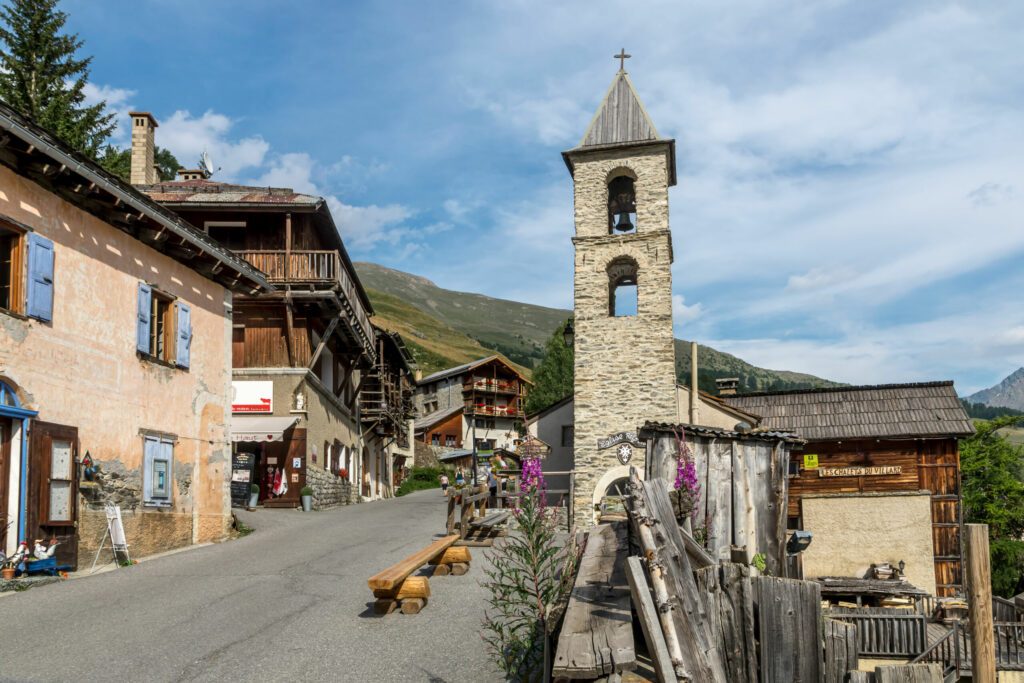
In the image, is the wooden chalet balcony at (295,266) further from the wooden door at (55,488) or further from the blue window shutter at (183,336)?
the wooden door at (55,488)

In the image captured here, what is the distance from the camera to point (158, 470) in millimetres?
14906

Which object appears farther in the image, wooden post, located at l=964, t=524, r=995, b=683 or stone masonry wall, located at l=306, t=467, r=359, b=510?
stone masonry wall, located at l=306, t=467, r=359, b=510

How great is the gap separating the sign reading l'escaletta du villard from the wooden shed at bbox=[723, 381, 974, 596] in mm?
4453

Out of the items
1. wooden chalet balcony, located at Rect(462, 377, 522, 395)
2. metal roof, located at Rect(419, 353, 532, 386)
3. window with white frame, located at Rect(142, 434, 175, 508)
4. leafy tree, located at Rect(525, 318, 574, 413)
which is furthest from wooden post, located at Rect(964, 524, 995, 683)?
wooden chalet balcony, located at Rect(462, 377, 522, 395)

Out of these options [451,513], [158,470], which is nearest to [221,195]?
[158,470]

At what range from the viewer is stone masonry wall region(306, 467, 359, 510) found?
25016mm

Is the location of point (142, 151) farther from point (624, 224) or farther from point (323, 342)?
point (624, 224)

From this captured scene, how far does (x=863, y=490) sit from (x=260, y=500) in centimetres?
1668

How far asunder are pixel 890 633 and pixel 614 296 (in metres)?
15.3

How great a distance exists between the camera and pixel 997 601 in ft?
54.9

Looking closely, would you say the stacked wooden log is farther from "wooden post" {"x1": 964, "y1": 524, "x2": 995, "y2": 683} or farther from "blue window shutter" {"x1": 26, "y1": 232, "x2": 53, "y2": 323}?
"wooden post" {"x1": 964, "y1": 524, "x2": 995, "y2": 683}

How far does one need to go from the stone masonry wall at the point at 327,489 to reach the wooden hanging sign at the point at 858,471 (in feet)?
46.9

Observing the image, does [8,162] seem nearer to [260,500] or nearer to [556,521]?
[556,521]

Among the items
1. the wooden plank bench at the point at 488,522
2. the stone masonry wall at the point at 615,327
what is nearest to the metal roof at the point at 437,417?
the stone masonry wall at the point at 615,327
